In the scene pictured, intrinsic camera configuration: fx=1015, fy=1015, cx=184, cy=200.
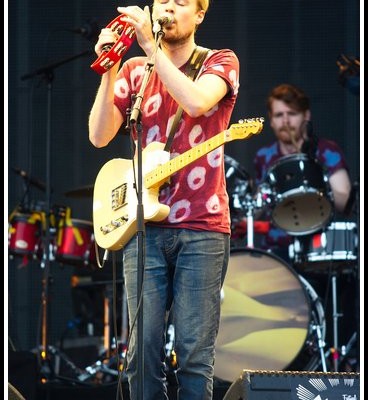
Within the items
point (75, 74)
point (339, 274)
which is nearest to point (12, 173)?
point (75, 74)

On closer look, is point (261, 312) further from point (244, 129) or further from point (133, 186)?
point (244, 129)

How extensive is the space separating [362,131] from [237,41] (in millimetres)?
3943

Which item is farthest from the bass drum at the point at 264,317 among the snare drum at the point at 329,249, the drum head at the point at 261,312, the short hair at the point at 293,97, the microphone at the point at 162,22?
the microphone at the point at 162,22

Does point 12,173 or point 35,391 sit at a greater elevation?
point 12,173

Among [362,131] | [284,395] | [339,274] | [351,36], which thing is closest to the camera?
[362,131]

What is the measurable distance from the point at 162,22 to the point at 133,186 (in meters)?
0.58

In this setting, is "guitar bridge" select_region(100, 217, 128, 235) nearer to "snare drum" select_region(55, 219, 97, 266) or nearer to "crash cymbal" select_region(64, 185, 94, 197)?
"crash cymbal" select_region(64, 185, 94, 197)

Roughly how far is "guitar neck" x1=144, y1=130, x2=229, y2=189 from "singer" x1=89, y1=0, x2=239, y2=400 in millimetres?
52

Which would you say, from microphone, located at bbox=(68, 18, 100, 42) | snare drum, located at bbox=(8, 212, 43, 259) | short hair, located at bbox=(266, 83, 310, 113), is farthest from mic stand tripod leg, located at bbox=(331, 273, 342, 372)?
microphone, located at bbox=(68, 18, 100, 42)

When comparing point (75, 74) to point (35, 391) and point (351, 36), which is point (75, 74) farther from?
point (35, 391)

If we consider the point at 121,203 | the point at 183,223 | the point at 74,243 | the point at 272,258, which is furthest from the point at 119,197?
the point at 74,243

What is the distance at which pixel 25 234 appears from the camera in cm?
657

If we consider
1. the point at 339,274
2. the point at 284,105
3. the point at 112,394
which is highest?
the point at 284,105

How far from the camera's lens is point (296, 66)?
704 cm
